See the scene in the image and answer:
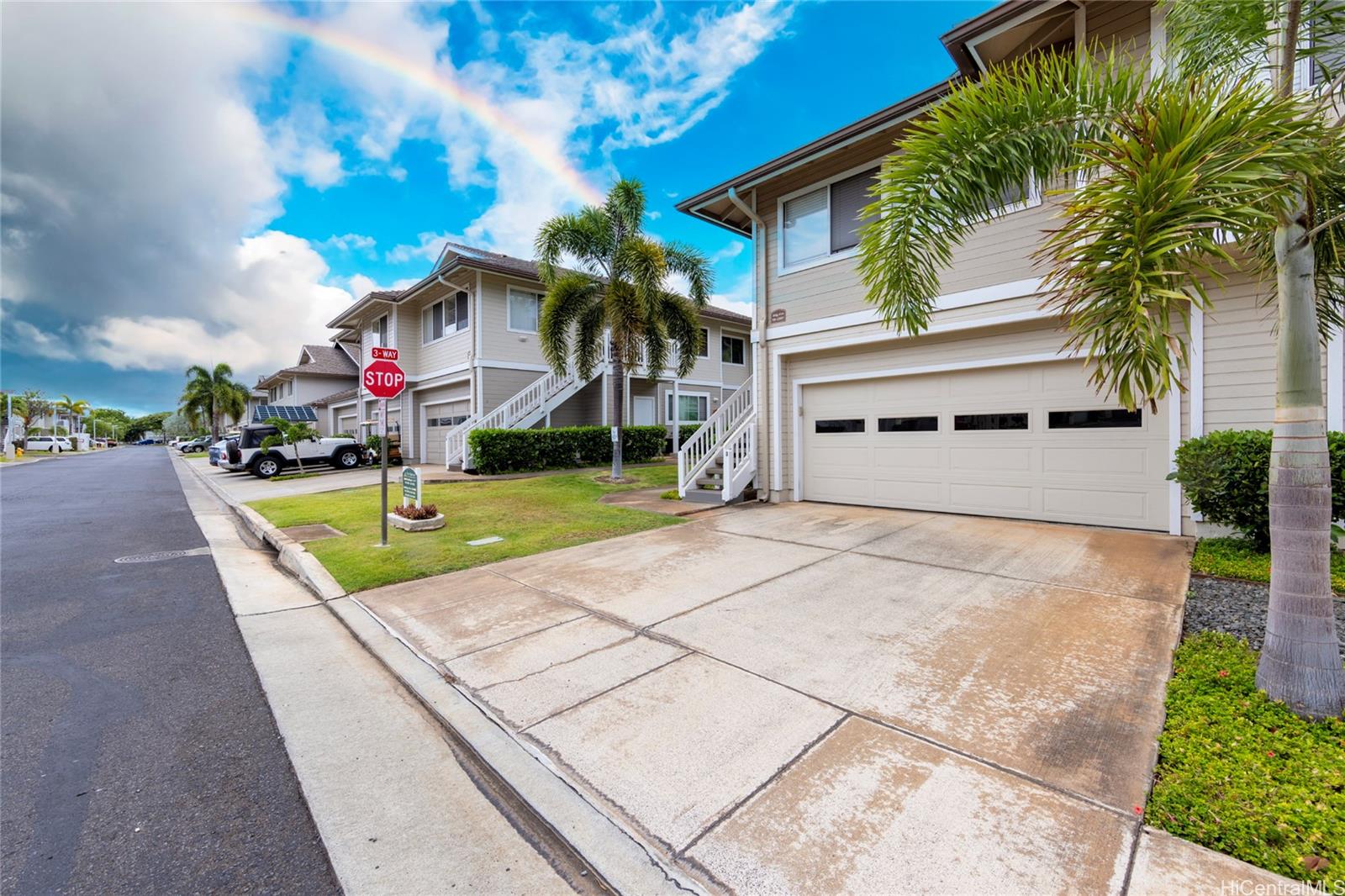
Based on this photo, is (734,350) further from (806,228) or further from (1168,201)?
(1168,201)

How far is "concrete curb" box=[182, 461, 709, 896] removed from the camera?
6.49 feet

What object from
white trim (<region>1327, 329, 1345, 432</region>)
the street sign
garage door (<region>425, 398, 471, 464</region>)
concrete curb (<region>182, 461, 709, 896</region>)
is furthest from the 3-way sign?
garage door (<region>425, 398, 471, 464</region>)

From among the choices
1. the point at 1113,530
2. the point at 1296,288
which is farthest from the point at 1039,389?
the point at 1296,288

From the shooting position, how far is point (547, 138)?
47.6 feet

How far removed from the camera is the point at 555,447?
676 inches

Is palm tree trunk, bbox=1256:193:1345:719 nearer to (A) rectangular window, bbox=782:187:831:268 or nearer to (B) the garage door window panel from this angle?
(B) the garage door window panel

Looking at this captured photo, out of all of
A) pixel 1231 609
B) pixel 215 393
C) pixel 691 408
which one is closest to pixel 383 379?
pixel 1231 609

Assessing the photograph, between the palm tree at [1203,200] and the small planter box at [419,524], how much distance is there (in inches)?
302

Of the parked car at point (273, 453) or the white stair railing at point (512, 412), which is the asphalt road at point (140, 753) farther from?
the parked car at point (273, 453)

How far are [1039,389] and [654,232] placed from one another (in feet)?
30.4

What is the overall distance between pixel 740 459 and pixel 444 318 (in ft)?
46.5

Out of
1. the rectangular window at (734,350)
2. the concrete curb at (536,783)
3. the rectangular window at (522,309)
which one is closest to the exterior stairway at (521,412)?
the rectangular window at (522,309)

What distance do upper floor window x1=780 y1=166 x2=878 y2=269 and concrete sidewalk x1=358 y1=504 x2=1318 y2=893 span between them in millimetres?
5839

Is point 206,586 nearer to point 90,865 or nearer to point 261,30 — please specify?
point 90,865
